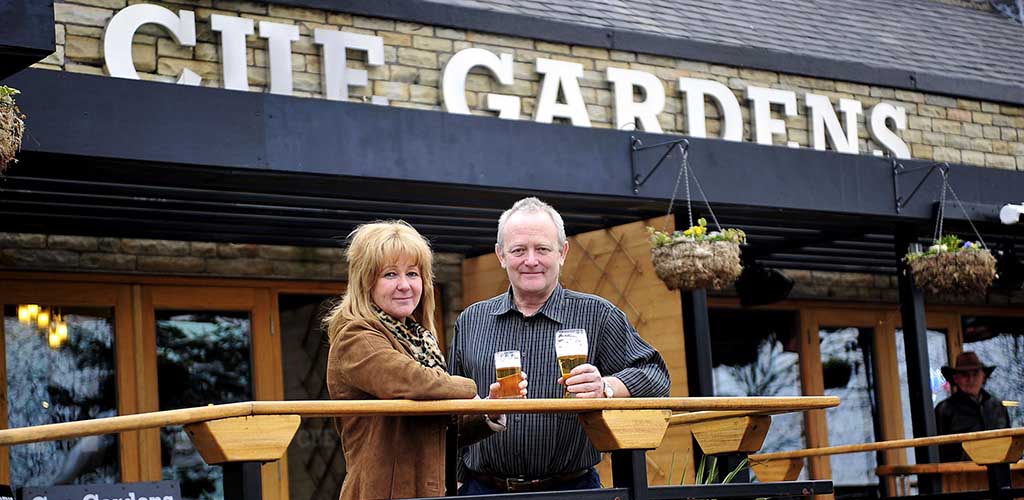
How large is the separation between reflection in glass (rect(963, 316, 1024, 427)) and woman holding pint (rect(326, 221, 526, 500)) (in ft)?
30.4

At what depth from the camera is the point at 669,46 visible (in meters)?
8.65

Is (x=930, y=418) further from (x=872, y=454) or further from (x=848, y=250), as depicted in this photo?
(x=872, y=454)

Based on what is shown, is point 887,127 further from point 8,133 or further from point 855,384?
point 8,133

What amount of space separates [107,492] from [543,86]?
12.6 ft

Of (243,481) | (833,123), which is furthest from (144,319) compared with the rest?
(243,481)

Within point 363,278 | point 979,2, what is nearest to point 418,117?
point 363,278

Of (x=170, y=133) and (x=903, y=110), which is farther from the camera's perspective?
(x=903, y=110)

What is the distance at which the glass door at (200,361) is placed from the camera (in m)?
7.96

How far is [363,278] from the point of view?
10.8 feet

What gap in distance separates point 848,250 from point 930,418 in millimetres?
A: 1929

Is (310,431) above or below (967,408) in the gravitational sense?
above

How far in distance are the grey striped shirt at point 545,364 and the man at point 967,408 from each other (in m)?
5.98

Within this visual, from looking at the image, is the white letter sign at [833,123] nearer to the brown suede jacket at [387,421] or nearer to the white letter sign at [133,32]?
the white letter sign at [133,32]

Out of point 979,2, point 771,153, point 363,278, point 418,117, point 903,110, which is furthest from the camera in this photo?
point 979,2
